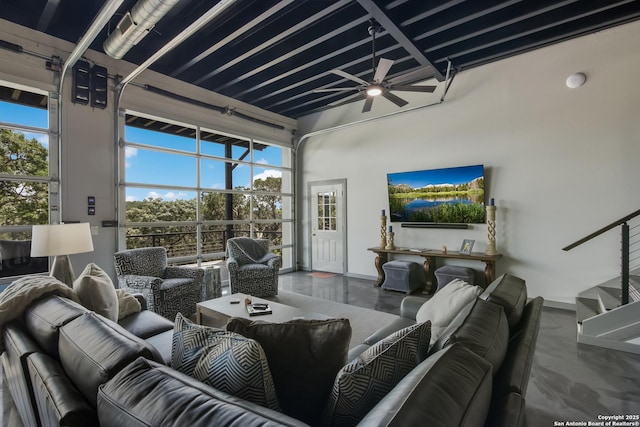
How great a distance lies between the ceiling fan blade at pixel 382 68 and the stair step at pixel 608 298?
11.4ft

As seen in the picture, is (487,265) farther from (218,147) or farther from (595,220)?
(218,147)

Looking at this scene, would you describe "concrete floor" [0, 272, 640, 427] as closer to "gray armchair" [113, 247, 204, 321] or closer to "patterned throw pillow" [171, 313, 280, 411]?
"gray armchair" [113, 247, 204, 321]

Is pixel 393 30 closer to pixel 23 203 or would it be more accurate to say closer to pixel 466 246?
pixel 466 246

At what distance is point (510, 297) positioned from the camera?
1.72 meters

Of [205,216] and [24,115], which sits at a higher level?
[24,115]

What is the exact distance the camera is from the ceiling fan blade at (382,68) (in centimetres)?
324

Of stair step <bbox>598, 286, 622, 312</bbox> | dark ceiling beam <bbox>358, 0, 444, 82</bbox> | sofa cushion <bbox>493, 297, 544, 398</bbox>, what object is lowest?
stair step <bbox>598, 286, 622, 312</bbox>

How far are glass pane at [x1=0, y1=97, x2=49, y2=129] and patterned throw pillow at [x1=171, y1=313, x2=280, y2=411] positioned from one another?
434 cm

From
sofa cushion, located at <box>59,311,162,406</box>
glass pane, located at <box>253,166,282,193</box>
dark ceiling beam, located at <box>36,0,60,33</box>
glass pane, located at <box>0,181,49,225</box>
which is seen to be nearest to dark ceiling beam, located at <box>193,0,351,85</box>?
dark ceiling beam, located at <box>36,0,60,33</box>

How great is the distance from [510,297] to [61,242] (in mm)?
3589

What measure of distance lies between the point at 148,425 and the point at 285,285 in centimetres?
494

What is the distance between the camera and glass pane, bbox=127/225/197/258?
530 cm

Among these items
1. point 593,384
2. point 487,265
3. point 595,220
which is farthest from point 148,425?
point 595,220

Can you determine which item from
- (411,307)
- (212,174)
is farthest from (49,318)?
(212,174)
